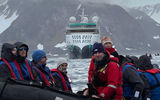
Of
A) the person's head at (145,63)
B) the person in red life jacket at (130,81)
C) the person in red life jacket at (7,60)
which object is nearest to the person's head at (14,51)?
the person in red life jacket at (7,60)

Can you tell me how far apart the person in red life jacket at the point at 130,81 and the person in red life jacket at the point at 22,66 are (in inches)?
56.3

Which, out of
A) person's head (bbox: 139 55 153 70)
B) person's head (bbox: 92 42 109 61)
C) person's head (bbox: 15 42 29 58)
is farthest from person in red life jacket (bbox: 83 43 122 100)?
person's head (bbox: 15 42 29 58)

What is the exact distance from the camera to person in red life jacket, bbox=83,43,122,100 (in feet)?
11.1

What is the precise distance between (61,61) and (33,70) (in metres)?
0.85

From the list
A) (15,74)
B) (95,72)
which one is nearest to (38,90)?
(15,74)

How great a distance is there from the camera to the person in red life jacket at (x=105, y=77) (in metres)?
3.37

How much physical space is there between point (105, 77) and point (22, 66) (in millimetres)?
1302

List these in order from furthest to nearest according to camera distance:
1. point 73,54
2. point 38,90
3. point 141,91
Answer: point 73,54
point 141,91
point 38,90

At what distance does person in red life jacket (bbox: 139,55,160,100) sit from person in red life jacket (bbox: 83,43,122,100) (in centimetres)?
80

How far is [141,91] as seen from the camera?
370cm

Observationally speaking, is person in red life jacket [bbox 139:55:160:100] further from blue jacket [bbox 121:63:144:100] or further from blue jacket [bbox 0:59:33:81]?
blue jacket [bbox 0:59:33:81]

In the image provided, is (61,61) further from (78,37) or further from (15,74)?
(78,37)

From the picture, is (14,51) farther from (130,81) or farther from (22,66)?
(130,81)

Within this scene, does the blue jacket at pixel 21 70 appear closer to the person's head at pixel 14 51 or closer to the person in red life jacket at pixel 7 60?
the person in red life jacket at pixel 7 60
